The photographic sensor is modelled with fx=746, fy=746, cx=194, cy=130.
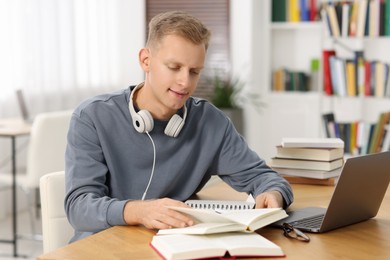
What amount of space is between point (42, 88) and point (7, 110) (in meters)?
0.42

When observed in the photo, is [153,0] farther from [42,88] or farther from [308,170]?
[308,170]

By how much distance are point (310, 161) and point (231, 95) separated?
3.38 m

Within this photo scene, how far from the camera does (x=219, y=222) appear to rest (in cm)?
168

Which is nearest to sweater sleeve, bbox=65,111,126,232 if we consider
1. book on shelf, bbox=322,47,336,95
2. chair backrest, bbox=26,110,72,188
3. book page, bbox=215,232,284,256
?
book page, bbox=215,232,284,256

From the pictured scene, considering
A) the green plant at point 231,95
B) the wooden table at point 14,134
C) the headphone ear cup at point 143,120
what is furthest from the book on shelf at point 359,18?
the headphone ear cup at point 143,120

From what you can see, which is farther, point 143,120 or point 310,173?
point 310,173

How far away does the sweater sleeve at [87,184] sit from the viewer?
1854mm

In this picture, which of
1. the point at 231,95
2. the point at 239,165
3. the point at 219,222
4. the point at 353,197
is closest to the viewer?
the point at 219,222

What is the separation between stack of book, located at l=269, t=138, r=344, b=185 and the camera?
244cm

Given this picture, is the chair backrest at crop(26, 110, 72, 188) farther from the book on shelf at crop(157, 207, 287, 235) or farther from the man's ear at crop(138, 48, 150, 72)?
the book on shelf at crop(157, 207, 287, 235)

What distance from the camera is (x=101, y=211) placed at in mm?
1855

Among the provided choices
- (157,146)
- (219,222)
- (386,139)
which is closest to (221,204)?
(157,146)

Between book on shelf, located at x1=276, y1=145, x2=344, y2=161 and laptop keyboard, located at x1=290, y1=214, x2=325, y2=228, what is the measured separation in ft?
1.74

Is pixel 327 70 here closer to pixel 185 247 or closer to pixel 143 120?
pixel 143 120
